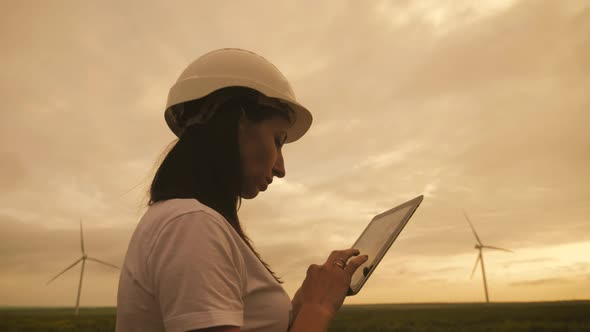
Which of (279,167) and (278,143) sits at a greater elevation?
(278,143)

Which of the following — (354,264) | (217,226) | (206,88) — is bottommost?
(354,264)

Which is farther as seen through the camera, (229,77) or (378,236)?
(378,236)

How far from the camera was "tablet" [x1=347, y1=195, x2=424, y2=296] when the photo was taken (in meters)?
3.03

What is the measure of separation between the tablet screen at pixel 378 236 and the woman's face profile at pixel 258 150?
2.64 ft

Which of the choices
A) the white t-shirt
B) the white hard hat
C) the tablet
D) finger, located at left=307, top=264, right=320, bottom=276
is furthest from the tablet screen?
the white hard hat

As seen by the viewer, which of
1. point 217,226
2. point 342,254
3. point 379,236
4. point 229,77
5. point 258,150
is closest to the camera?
point 217,226

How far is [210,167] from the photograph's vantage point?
2.62m

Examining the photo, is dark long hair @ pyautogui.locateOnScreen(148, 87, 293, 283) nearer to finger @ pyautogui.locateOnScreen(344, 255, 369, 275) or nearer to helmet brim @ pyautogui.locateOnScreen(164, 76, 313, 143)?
helmet brim @ pyautogui.locateOnScreen(164, 76, 313, 143)

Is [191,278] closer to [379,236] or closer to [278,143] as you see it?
[278,143]

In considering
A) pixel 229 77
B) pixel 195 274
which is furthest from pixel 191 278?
pixel 229 77

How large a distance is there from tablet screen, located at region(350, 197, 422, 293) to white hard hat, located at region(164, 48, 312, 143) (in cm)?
104

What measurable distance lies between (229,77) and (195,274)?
132cm

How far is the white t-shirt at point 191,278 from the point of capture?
1.99 meters

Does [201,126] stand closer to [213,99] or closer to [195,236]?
[213,99]
